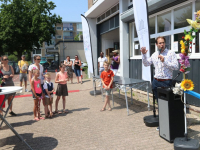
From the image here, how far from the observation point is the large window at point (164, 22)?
6.63m

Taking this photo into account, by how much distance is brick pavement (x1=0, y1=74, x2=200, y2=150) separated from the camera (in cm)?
377

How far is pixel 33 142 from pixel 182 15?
207 inches

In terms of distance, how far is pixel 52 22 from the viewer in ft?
93.9

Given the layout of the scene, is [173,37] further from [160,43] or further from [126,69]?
[126,69]

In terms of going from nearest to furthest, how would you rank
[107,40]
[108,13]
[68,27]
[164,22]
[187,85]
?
[187,85] < [164,22] < [108,13] < [107,40] < [68,27]

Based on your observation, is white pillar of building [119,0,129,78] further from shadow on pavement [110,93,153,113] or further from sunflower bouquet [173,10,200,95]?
sunflower bouquet [173,10,200,95]

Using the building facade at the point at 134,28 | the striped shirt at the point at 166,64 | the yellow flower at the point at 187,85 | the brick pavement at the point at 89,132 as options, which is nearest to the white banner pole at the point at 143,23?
the striped shirt at the point at 166,64

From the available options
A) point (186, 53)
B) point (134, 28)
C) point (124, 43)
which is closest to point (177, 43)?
point (186, 53)

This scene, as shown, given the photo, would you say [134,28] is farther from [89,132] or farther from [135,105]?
[89,132]

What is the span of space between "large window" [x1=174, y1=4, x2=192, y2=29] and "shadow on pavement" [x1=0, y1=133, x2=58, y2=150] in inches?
187

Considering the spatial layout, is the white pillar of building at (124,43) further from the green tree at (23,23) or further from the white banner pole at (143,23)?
the green tree at (23,23)

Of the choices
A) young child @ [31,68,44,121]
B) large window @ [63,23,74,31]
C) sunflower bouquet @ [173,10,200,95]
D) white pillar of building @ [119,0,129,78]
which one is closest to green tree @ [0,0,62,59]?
white pillar of building @ [119,0,129,78]

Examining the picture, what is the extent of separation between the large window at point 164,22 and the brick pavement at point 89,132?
2.77 metres

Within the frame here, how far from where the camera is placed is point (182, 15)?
234 inches
